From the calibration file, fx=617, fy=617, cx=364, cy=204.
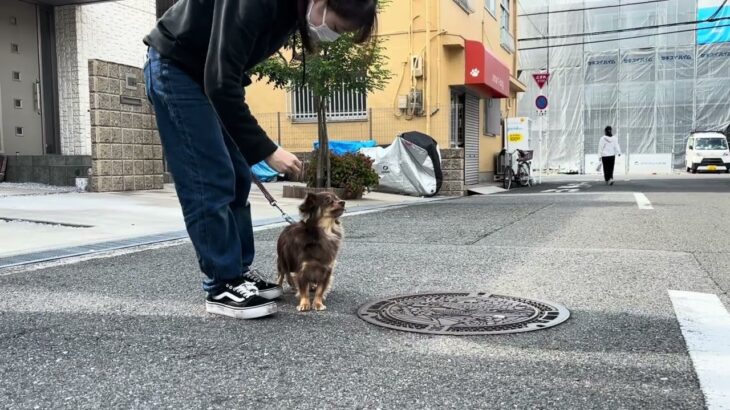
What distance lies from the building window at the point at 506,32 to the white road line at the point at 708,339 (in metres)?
20.5

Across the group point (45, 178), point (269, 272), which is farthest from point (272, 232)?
point (45, 178)

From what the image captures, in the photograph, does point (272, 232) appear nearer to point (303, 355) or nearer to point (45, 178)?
point (303, 355)

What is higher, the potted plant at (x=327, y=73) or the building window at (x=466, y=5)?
the building window at (x=466, y=5)

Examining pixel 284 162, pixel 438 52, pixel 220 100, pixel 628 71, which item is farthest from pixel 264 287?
pixel 628 71

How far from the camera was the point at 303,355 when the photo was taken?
2387 millimetres

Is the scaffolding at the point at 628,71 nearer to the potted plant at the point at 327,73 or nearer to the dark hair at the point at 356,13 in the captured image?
the potted plant at the point at 327,73

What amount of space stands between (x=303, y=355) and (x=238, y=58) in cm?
116

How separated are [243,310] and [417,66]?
12605mm

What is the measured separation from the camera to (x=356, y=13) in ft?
7.68

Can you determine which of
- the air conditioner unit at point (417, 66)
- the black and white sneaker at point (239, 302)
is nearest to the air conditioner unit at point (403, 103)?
the air conditioner unit at point (417, 66)

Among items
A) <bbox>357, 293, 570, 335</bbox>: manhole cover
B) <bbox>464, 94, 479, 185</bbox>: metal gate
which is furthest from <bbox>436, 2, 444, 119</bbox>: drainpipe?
<bbox>357, 293, 570, 335</bbox>: manhole cover

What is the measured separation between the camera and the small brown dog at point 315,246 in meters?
3.10

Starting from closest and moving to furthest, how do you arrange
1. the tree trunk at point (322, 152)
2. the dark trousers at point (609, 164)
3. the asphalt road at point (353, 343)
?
the asphalt road at point (353, 343) → the tree trunk at point (322, 152) → the dark trousers at point (609, 164)

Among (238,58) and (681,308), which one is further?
(681,308)
